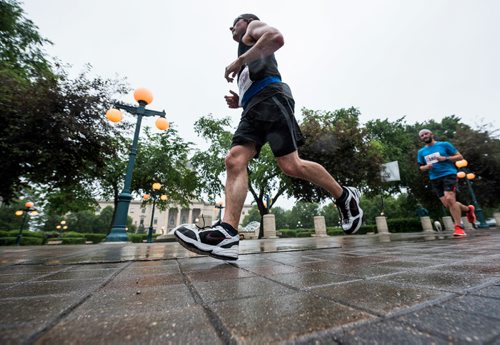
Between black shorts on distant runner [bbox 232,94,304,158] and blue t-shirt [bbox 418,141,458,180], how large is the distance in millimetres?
4357

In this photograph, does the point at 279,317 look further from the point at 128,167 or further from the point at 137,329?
the point at 128,167

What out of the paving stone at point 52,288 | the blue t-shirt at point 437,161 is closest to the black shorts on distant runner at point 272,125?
the paving stone at point 52,288

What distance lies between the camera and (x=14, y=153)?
19.4 feet

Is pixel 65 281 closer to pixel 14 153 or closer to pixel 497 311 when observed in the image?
pixel 497 311

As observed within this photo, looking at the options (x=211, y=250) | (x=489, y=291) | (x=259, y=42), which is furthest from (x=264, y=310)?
(x=259, y=42)

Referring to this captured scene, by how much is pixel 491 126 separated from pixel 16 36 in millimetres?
28741

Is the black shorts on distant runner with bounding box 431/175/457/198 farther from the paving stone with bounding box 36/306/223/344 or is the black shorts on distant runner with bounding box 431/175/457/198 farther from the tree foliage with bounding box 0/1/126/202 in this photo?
the tree foliage with bounding box 0/1/126/202

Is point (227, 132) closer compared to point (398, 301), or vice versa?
point (398, 301)

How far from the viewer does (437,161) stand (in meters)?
4.88

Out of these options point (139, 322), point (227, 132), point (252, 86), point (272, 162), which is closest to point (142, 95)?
point (252, 86)

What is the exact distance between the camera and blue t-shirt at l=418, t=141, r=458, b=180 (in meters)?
4.88

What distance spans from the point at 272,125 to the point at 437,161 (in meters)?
4.52

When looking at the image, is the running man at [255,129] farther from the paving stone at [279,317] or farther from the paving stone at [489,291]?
the paving stone at [489,291]

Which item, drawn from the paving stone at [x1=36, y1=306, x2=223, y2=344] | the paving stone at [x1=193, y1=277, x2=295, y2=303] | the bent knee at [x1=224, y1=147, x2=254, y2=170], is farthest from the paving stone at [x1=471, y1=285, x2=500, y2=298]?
the bent knee at [x1=224, y1=147, x2=254, y2=170]
